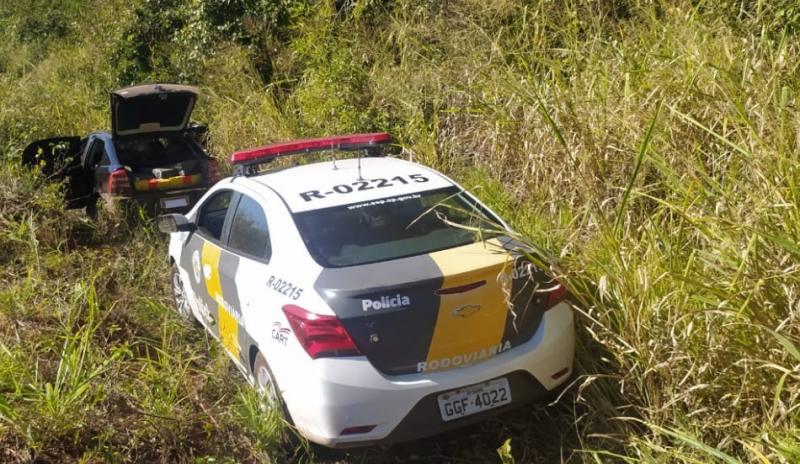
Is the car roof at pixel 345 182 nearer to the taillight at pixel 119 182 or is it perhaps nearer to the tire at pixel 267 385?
the tire at pixel 267 385

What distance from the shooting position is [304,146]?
16.9 feet

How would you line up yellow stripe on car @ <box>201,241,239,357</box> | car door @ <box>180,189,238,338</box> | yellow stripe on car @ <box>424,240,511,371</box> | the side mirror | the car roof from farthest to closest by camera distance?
the side mirror → car door @ <box>180,189,238,338</box> → yellow stripe on car @ <box>201,241,239,357</box> → the car roof → yellow stripe on car @ <box>424,240,511,371</box>

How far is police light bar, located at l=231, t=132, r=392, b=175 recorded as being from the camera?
5.00m

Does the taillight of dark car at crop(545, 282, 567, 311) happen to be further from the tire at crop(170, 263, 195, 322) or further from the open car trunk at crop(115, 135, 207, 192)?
the open car trunk at crop(115, 135, 207, 192)

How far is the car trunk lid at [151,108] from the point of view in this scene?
8.20 m

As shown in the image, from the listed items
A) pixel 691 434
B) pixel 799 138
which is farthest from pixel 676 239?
pixel 691 434

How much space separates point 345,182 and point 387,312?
1237mm

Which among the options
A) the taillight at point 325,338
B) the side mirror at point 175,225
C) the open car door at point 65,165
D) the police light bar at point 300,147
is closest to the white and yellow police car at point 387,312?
the taillight at point 325,338

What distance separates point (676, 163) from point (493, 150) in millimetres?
1882

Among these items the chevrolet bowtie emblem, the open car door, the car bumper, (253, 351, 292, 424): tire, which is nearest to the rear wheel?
(253, 351, 292, 424): tire

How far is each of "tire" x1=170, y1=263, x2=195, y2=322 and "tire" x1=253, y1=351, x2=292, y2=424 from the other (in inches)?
68.6

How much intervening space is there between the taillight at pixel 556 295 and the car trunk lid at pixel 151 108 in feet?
19.2

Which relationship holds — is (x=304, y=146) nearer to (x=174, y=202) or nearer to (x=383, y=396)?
(x=383, y=396)

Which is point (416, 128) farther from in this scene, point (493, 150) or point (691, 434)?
point (691, 434)
